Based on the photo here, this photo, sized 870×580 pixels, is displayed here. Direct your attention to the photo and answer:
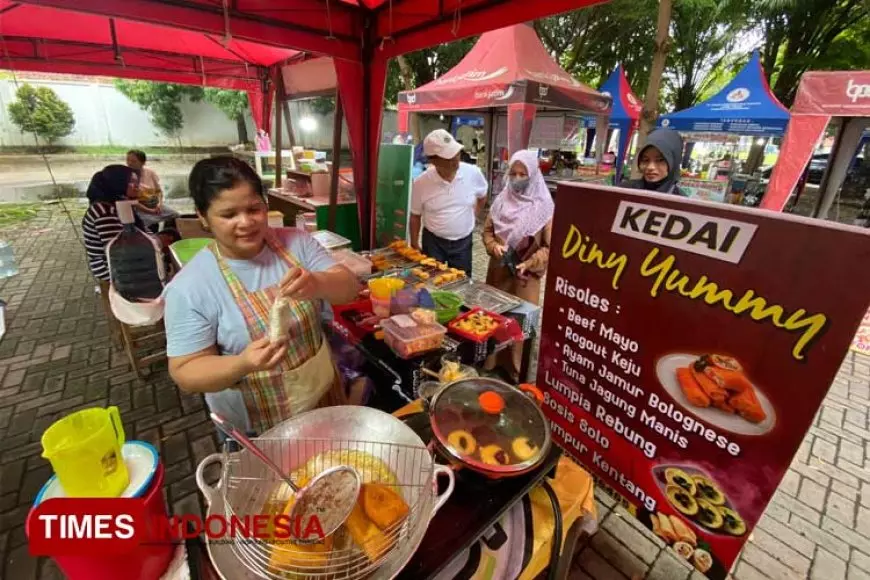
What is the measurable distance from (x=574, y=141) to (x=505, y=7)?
37.4 ft

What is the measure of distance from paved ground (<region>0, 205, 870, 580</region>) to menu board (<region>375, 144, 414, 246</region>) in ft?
8.47

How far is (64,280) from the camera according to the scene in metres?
5.33

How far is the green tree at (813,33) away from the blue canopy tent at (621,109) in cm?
503


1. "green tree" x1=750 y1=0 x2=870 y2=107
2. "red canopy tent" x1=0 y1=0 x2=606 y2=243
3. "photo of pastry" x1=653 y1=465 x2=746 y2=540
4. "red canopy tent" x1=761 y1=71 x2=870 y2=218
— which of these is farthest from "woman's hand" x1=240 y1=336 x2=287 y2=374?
"green tree" x1=750 y1=0 x2=870 y2=107

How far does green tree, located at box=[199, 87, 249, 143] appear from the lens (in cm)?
1872

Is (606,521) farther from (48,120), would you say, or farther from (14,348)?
(48,120)

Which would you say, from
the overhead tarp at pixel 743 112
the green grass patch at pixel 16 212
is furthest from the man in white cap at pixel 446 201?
the green grass patch at pixel 16 212

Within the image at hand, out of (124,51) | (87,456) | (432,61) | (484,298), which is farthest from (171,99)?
(87,456)

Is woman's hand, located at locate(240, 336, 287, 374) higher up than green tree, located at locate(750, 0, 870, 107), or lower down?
lower down

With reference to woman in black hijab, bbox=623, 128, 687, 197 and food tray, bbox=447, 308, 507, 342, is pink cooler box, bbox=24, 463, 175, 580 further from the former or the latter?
woman in black hijab, bbox=623, 128, 687, 197

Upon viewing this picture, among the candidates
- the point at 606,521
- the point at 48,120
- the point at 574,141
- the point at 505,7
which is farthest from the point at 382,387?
the point at 48,120

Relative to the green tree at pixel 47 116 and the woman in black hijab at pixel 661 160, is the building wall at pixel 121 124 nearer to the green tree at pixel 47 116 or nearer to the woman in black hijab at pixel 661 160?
the green tree at pixel 47 116

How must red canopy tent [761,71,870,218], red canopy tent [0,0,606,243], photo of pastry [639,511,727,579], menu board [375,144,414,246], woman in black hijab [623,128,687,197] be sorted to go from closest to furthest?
photo of pastry [639,511,727,579]
woman in black hijab [623,128,687,197]
red canopy tent [0,0,606,243]
menu board [375,144,414,246]
red canopy tent [761,71,870,218]

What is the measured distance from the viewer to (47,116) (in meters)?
15.1
